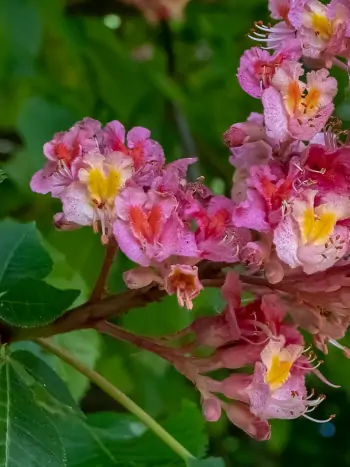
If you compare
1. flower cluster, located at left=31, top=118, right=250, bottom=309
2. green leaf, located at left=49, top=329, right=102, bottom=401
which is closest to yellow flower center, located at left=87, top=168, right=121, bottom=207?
flower cluster, located at left=31, top=118, right=250, bottom=309

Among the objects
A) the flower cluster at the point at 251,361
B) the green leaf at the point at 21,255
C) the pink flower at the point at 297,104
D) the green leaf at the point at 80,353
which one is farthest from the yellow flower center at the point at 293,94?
the green leaf at the point at 80,353

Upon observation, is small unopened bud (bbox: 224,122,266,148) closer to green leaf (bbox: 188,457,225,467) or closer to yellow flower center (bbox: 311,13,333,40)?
yellow flower center (bbox: 311,13,333,40)

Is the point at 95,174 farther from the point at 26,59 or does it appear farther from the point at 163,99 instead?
the point at 163,99

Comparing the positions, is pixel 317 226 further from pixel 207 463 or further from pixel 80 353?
pixel 80 353

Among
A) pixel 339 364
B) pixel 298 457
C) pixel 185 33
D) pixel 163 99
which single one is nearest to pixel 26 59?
pixel 163 99

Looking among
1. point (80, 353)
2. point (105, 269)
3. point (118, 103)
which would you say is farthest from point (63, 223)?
point (118, 103)

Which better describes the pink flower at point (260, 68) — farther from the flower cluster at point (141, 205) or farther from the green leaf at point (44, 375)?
the green leaf at point (44, 375)
